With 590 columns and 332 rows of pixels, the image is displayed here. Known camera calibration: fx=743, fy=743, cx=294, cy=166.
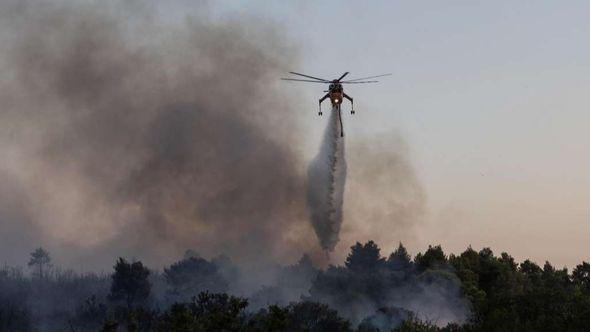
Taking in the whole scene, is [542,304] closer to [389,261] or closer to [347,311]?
[347,311]

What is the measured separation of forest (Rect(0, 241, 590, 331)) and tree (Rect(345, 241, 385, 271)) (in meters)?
0.23

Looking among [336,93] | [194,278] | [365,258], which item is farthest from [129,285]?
[336,93]

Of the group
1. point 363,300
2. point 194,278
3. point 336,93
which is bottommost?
point 363,300

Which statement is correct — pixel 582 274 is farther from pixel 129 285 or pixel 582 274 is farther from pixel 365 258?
pixel 129 285

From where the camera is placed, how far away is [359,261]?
6703 inches

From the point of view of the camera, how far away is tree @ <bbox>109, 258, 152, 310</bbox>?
16362 centimetres

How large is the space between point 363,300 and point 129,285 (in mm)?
55589

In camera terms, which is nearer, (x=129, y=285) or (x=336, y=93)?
(x=336, y=93)

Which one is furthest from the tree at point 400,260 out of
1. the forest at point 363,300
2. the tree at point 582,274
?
the tree at point 582,274

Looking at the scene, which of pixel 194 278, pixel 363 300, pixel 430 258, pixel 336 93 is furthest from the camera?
pixel 194 278

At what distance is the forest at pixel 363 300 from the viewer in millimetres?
87000

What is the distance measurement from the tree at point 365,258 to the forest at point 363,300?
0.23 meters

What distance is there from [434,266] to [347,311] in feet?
83.9

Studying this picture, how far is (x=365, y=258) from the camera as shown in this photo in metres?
170
